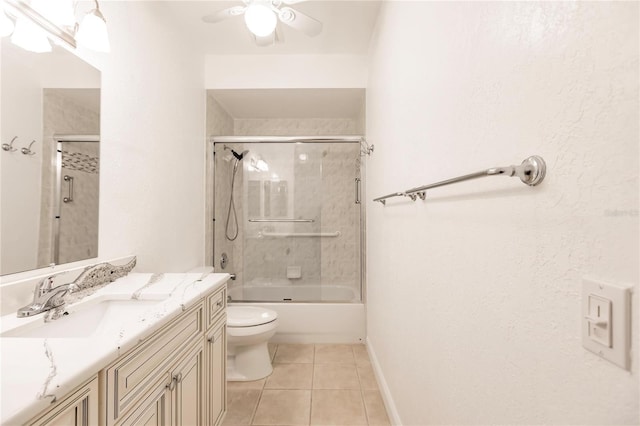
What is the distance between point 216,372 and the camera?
1443 millimetres

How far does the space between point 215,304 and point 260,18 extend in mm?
1490

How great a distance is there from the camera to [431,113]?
3.47 ft

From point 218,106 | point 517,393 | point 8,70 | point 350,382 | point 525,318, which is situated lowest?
point 350,382

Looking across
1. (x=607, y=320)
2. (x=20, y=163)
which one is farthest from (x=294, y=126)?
(x=607, y=320)

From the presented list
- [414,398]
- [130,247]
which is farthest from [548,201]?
[130,247]

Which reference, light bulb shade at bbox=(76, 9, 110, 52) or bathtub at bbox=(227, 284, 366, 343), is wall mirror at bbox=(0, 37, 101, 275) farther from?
bathtub at bbox=(227, 284, 366, 343)

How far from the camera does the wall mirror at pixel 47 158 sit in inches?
38.7

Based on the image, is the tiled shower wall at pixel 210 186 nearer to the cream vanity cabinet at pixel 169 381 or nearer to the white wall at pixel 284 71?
the white wall at pixel 284 71

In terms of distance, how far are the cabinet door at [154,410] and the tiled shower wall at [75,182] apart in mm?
700

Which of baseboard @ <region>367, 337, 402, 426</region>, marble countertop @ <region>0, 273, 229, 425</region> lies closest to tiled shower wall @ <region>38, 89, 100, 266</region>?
marble countertop @ <region>0, 273, 229, 425</region>

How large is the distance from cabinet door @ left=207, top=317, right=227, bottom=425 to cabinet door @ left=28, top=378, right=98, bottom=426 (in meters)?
Answer: 0.71

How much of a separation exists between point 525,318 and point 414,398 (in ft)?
2.94

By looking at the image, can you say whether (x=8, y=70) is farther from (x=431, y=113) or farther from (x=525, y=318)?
(x=525, y=318)

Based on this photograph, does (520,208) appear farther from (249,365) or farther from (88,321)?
(249,365)
